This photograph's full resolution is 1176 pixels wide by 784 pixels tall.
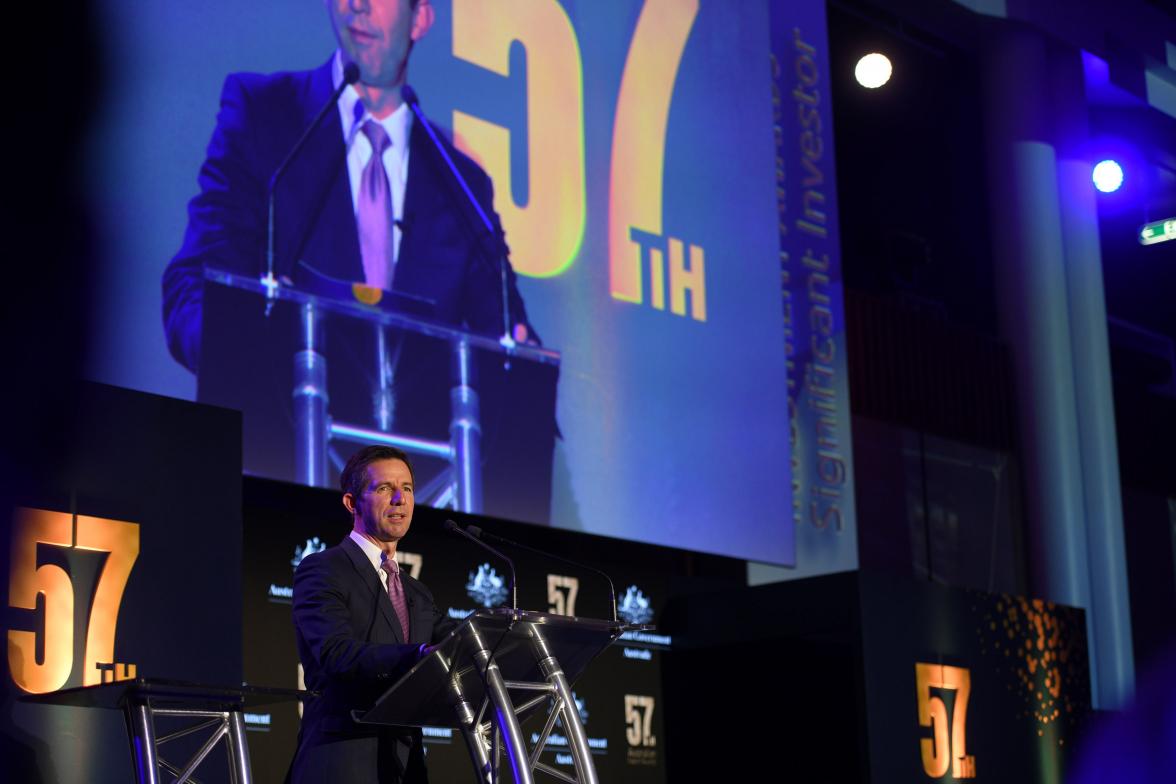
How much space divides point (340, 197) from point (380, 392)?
0.71 meters

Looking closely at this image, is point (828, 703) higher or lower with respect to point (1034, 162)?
lower

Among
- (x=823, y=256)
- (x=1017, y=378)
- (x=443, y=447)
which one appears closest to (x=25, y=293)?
(x=443, y=447)

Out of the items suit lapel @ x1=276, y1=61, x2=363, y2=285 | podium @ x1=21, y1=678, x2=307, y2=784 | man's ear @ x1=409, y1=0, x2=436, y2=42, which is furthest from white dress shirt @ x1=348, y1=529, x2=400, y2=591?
man's ear @ x1=409, y1=0, x2=436, y2=42

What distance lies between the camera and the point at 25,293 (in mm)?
4816

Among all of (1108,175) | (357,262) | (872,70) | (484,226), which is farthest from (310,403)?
(1108,175)

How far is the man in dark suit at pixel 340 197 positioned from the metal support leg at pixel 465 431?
16 cm

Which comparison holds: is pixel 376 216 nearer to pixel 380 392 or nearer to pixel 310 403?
pixel 380 392

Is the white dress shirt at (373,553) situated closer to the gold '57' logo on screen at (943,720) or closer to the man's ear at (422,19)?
the man's ear at (422,19)

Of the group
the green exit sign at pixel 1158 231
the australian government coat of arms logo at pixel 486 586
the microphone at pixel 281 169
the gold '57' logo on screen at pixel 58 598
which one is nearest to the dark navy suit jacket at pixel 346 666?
the gold '57' logo on screen at pixel 58 598

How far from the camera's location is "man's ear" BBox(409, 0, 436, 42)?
6043mm

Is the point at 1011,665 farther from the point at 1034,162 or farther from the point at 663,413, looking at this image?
the point at 1034,162

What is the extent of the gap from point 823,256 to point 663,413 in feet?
5.89

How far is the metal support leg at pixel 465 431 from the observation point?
5883 millimetres

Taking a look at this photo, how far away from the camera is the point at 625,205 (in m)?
6.74
